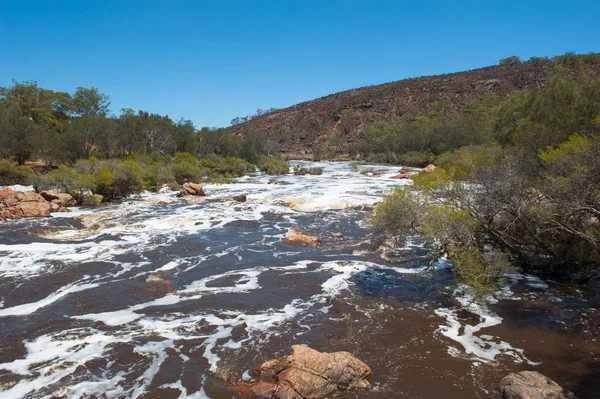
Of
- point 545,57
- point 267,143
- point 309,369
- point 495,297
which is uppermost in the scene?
point 545,57

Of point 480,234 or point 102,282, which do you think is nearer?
point 480,234

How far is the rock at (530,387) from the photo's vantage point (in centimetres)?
541

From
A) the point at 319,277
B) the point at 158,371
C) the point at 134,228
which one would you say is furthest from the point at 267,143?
the point at 158,371

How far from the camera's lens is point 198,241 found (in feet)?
50.3

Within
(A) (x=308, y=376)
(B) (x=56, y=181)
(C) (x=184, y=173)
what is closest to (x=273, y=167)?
(C) (x=184, y=173)

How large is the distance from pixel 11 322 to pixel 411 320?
28.1 feet

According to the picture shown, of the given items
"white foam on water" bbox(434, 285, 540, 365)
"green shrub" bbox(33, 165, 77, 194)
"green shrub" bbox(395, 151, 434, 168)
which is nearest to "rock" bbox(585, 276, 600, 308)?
"white foam on water" bbox(434, 285, 540, 365)

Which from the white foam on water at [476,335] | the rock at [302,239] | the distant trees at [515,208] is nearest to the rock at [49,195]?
the rock at [302,239]

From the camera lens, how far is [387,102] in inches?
4026

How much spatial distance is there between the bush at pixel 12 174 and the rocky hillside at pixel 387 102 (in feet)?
190

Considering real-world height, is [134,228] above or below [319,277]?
above

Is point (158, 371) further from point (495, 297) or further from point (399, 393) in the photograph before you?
point (495, 297)

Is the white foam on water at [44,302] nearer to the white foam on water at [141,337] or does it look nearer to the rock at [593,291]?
the white foam on water at [141,337]

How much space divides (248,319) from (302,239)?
21.7ft
